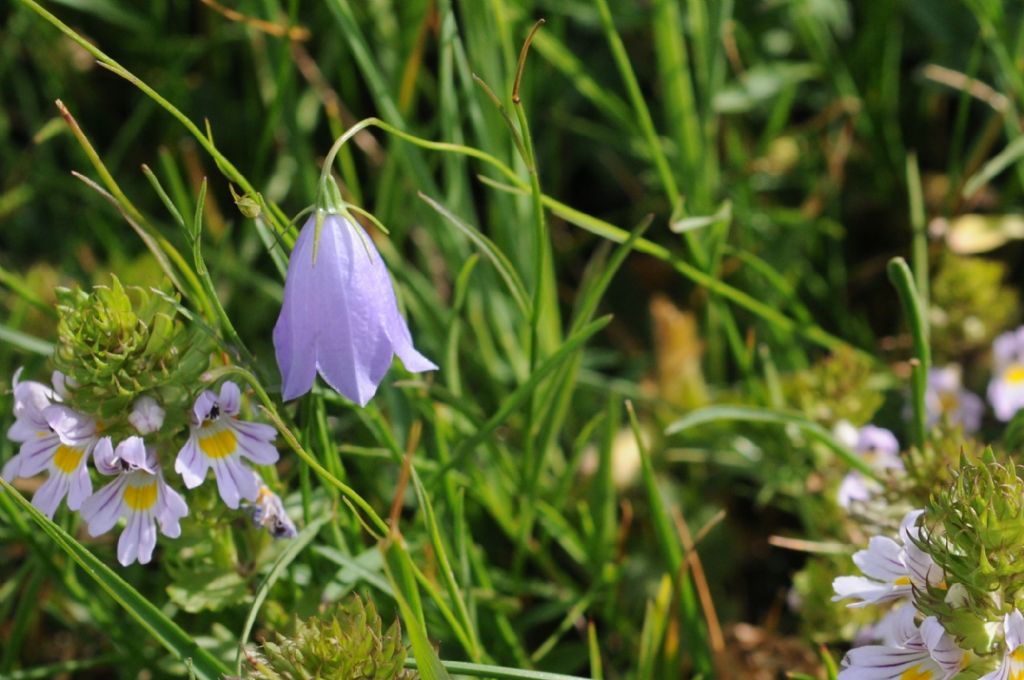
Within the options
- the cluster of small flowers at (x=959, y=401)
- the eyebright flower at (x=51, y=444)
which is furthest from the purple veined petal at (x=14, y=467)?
the cluster of small flowers at (x=959, y=401)

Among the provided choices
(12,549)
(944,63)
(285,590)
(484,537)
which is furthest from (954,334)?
(12,549)

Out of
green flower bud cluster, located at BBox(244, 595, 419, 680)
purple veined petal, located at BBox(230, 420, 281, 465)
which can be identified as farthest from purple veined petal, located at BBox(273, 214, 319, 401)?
green flower bud cluster, located at BBox(244, 595, 419, 680)

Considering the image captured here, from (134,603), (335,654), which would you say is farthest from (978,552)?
(134,603)

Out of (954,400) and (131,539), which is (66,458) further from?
(954,400)

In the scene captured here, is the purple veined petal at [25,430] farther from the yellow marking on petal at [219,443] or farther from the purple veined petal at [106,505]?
the yellow marking on petal at [219,443]

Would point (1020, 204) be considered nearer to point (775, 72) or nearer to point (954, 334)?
Result: point (954, 334)

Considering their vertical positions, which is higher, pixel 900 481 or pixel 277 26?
pixel 277 26
